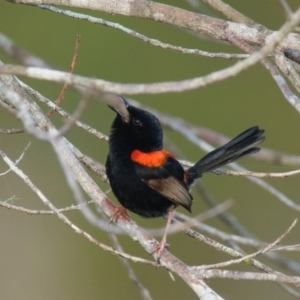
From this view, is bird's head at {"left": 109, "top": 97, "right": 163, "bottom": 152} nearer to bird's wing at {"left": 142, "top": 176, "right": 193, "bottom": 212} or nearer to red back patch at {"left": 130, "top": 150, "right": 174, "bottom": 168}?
red back patch at {"left": 130, "top": 150, "right": 174, "bottom": 168}

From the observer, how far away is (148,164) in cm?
317

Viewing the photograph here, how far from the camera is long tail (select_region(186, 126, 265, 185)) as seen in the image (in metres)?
3.24

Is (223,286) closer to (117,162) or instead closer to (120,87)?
(117,162)

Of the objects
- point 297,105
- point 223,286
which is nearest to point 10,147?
point 223,286

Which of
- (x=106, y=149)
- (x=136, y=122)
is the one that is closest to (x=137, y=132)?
(x=136, y=122)

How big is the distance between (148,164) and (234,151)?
0.46 m

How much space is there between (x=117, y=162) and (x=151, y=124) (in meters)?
0.26

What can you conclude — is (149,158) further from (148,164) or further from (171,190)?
(171,190)

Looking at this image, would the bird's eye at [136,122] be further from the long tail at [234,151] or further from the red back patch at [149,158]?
the long tail at [234,151]

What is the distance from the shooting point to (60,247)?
5.69 metres

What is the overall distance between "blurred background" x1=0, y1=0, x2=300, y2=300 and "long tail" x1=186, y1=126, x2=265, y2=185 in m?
2.21

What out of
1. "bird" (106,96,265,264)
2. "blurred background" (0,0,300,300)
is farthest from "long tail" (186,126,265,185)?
"blurred background" (0,0,300,300)

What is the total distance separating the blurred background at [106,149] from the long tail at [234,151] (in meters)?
2.21

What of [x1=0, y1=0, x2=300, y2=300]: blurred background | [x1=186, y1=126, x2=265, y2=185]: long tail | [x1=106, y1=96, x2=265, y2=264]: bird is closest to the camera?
[x1=106, y1=96, x2=265, y2=264]: bird
